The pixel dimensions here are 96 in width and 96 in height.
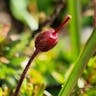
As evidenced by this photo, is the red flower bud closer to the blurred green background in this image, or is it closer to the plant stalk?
the blurred green background

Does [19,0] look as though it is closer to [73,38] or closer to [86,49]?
[73,38]

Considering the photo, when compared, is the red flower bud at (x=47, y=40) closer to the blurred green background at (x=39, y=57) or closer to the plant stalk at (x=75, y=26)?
the blurred green background at (x=39, y=57)

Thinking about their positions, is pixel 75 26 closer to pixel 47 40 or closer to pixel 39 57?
pixel 39 57

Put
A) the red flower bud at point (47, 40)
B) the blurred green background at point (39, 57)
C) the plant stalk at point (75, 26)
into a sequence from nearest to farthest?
1. the red flower bud at point (47, 40)
2. the blurred green background at point (39, 57)
3. the plant stalk at point (75, 26)

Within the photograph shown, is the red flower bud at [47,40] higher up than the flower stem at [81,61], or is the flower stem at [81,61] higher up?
the red flower bud at [47,40]

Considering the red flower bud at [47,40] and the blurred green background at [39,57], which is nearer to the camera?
the red flower bud at [47,40]

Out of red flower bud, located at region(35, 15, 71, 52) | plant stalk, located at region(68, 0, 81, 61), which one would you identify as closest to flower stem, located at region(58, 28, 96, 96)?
red flower bud, located at region(35, 15, 71, 52)

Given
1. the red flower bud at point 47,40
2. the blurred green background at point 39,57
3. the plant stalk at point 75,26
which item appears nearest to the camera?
the red flower bud at point 47,40

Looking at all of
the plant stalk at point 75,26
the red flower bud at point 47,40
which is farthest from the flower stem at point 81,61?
the plant stalk at point 75,26

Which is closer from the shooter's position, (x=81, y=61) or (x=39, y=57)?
(x=81, y=61)

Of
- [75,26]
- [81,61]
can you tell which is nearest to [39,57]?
[75,26]

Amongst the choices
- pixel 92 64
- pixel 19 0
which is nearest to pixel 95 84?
pixel 92 64
